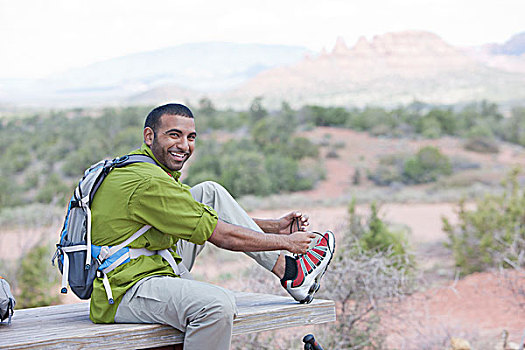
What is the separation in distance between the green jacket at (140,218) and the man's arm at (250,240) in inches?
2.3

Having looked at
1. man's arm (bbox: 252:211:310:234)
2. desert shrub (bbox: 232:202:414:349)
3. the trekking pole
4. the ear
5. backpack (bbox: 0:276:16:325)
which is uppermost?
the ear

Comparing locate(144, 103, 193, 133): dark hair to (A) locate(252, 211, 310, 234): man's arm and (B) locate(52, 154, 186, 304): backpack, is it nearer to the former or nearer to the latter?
(B) locate(52, 154, 186, 304): backpack

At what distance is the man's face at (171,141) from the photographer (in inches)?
111

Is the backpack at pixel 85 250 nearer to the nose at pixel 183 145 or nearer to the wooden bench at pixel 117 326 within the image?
the wooden bench at pixel 117 326

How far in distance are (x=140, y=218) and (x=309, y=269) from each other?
0.81 metres

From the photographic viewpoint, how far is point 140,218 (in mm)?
2520

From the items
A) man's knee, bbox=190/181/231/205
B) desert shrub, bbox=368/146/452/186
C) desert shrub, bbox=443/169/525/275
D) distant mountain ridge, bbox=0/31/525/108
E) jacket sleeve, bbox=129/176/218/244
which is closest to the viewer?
jacket sleeve, bbox=129/176/218/244

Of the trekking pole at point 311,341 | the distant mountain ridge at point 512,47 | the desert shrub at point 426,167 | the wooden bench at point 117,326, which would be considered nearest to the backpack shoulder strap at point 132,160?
the wooden bench at point 117,326

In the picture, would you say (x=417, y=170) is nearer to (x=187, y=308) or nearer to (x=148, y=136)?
(x=148, y=136)

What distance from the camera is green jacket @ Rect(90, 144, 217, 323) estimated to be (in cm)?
247

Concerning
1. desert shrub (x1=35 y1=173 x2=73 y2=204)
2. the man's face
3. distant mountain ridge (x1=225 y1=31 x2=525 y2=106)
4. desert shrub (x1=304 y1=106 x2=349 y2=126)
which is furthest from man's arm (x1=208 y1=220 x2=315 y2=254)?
distant mountain ridge (x1=225 y1=31 x2=525 y2=106)

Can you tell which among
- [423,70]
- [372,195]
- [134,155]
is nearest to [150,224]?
[134,155]

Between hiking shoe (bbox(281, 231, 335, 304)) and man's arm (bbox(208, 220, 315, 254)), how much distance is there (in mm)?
170

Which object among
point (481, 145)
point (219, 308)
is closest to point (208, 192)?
point (219, 308)
